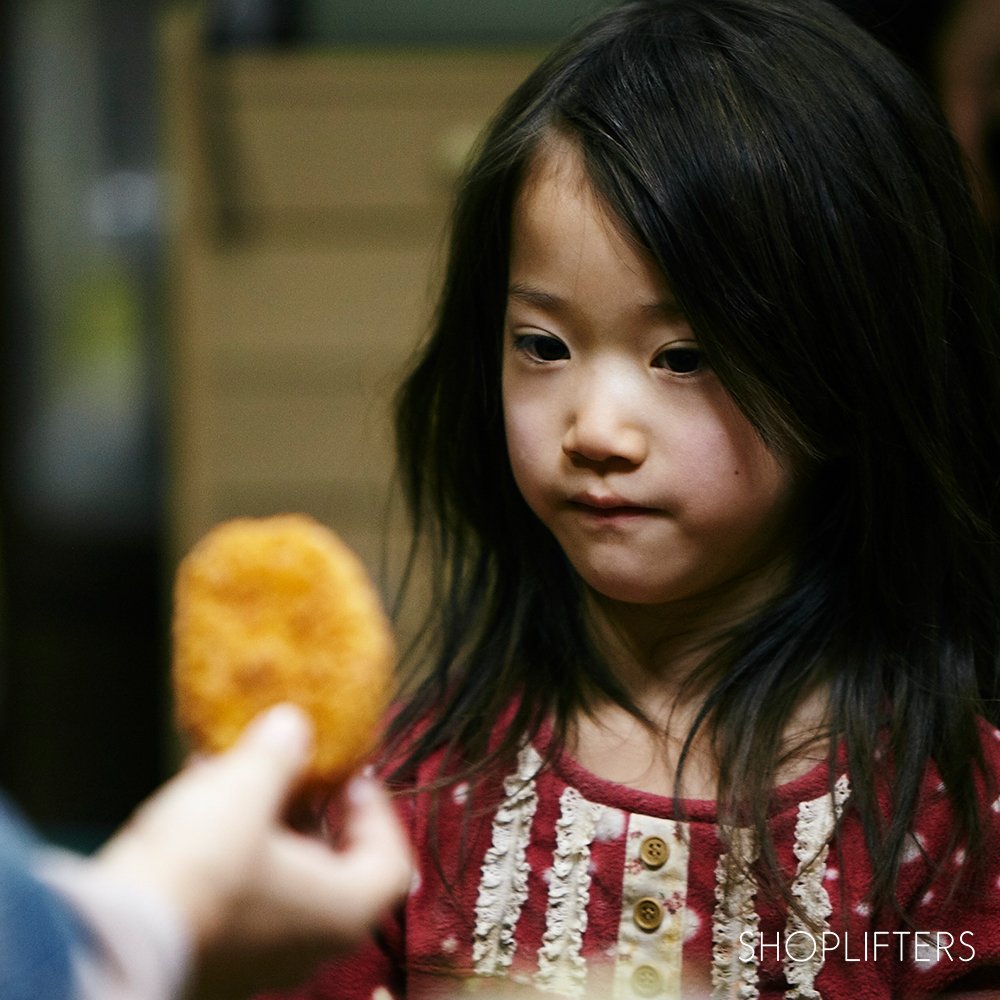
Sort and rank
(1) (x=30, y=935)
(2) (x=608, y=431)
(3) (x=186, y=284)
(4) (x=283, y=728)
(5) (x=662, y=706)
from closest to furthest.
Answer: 1. (1) (x=30, y=935)
2. (4) (x=283, y=728)
3. (2) (x=608, y=431)
4. (5) (x=662, y=706)
5. (3) (x=186, y=284)

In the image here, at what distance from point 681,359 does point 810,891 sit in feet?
0.88

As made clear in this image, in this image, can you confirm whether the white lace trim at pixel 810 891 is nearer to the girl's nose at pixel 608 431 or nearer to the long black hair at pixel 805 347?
the long black hair at pixel 805 347

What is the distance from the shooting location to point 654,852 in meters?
0.70

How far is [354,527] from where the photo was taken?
5.55ft

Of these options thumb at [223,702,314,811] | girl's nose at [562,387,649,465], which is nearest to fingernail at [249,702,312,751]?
thumb at [223,702,314,811]

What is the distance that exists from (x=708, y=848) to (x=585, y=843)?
0.21 ft

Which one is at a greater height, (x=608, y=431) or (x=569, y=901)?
(x=608, y=431)

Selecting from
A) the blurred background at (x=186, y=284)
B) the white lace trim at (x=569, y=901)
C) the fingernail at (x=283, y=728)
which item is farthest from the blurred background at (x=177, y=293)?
the fingernail at (x=283, y=728)

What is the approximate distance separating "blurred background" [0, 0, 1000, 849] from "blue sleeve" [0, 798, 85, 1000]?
820mm

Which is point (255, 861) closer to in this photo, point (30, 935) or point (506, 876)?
point (30, 935)

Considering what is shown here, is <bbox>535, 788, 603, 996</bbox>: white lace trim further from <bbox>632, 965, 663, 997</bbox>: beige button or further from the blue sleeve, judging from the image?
the blue sleeve

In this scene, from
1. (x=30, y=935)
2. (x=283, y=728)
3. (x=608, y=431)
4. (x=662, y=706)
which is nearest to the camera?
(x=30, y=935)

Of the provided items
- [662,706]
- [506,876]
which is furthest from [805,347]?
[506,876]

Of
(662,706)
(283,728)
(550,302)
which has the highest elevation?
(550,302)
